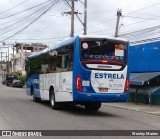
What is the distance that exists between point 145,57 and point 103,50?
1165 cm

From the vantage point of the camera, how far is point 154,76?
27.4 meters

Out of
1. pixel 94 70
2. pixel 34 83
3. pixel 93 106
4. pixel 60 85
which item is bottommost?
pixel 93 106

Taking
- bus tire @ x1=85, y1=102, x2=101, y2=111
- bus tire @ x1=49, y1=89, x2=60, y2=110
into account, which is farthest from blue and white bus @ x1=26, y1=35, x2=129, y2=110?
bus tire @ x1=85, y1=102, x2=101, y2=111

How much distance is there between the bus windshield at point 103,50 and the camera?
18219 mm

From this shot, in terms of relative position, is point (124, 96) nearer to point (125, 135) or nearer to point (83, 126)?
point (83, 126)

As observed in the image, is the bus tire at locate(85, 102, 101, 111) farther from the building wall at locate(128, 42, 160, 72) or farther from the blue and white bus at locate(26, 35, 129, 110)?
the building wall at locate(128, 42, 160, 72)

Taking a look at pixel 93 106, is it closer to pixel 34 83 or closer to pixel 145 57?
pixel 34 83

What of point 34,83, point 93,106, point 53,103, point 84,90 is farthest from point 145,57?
point 84,90

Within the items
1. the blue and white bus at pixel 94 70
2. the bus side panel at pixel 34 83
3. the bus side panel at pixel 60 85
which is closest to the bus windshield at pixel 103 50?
the blue and white bus at pixel 94 70

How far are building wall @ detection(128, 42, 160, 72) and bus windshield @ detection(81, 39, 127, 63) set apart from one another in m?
9.34

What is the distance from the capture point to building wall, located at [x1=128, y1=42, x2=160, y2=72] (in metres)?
27.9

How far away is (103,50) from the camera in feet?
60.6

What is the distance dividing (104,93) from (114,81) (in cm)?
→ 72

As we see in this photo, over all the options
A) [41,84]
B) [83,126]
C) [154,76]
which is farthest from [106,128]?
[154,76]
